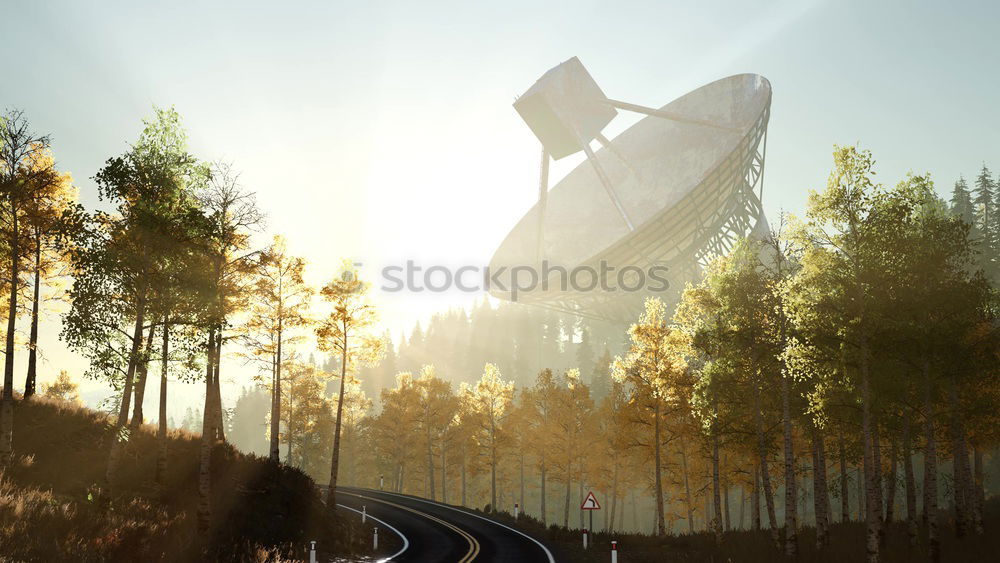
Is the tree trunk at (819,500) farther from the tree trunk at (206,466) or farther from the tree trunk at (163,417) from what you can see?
the tree trunk at (163,417)

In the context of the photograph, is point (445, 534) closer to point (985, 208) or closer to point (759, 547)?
point (759, 547)

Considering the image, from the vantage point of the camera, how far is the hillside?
11.0 metres

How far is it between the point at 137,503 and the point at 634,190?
40.9m

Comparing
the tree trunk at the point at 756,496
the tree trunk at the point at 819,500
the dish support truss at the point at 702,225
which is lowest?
the tree trunk at the point at 756,496

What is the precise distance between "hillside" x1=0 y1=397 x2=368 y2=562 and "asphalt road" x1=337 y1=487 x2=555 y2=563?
2.44 metres

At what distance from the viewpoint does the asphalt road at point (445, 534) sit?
18.4 metres

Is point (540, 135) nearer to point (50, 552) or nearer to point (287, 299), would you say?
point (287, 299)

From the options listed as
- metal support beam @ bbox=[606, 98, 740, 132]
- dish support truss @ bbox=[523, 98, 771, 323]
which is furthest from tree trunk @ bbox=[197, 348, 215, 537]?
→ metal support beam @ bbox=[606, 98, 740, 132]

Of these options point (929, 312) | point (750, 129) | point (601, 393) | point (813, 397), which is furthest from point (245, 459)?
point (601, 393)

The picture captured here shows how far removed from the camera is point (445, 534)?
76.4 ft

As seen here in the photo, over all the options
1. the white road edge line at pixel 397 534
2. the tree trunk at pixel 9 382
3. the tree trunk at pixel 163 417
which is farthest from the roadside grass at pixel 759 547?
the tree trunk at pixel 9 382

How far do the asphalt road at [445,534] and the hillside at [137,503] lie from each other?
96.1 inches

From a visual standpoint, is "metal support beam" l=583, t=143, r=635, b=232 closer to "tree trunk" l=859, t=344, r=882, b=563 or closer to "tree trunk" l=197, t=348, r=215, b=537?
"tree trunk" l=859, t=344, r=882, b=563

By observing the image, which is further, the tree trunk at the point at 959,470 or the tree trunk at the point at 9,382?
the tree trunk at the point at 959,470
